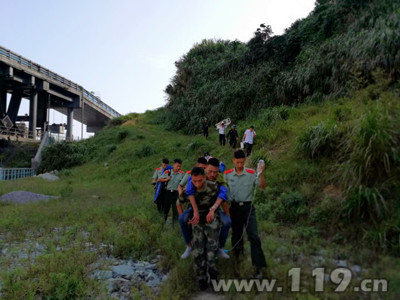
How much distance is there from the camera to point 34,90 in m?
24.9

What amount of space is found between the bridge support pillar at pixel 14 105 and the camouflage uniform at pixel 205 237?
28332mm

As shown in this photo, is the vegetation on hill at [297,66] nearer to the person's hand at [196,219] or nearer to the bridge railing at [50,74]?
the person's hand at [196,219]

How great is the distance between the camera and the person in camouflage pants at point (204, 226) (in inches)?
137

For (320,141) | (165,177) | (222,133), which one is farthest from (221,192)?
(222,133)

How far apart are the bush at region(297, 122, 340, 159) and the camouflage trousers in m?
4.66

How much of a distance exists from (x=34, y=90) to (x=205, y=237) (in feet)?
89.2

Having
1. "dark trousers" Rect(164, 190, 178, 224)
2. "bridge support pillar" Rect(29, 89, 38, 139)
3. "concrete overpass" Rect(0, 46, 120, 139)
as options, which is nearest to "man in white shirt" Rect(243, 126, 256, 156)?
"dark trousers" Rect(164, 190, 178, 224)

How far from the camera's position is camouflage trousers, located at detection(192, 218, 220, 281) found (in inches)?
137

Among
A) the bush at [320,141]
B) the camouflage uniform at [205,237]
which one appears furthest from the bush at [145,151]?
the camouflage uniform at [205,237]

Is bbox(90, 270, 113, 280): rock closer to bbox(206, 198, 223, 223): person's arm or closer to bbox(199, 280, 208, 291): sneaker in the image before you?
bbox(199, 280, 208, 291): sneaker

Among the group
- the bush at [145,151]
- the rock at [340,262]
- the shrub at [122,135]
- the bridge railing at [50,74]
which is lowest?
the rock at [340,262]

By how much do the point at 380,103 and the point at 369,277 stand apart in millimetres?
3507

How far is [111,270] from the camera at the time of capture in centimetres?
420

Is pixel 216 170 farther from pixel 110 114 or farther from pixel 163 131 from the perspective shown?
pixel 110 114
